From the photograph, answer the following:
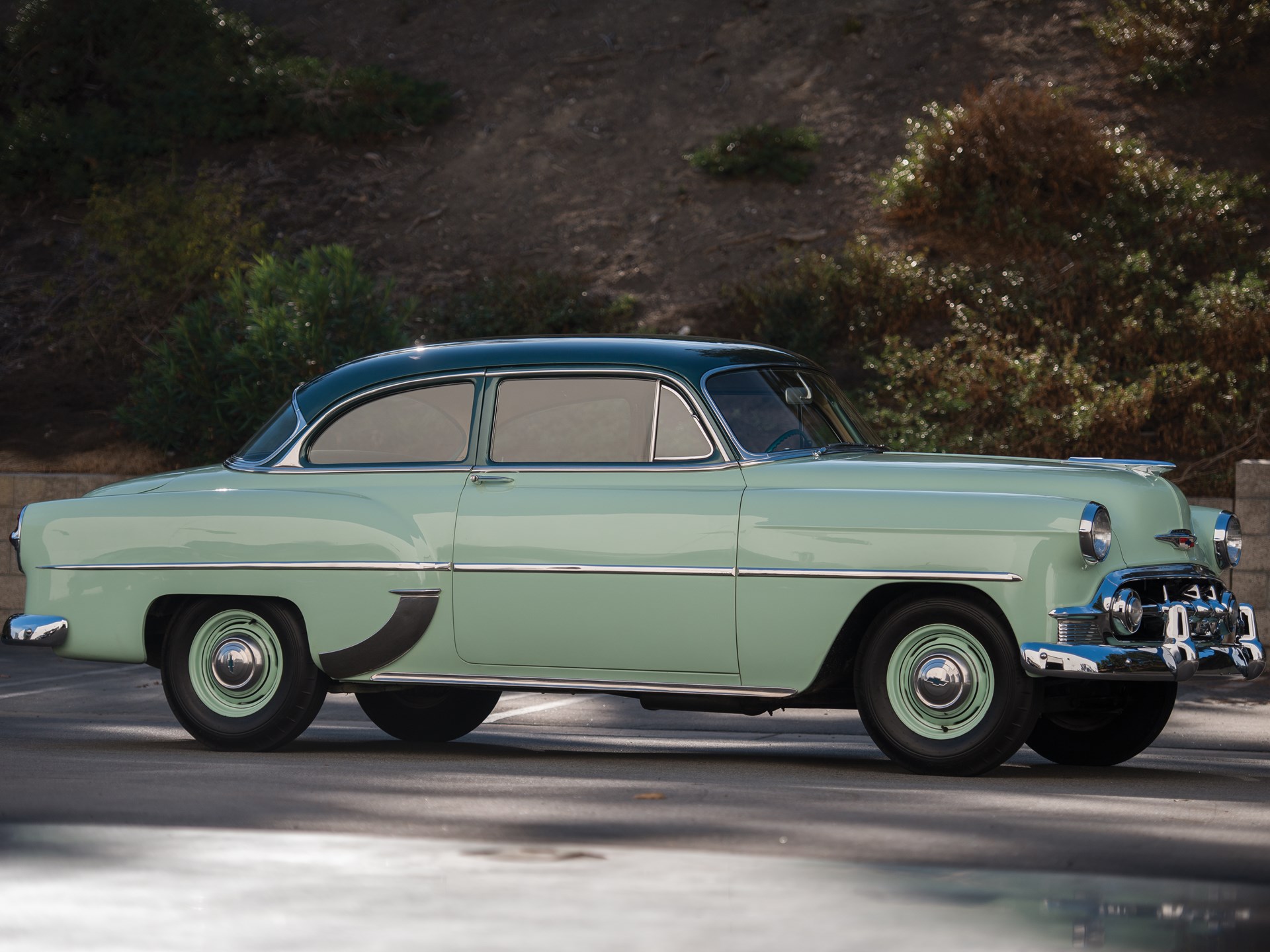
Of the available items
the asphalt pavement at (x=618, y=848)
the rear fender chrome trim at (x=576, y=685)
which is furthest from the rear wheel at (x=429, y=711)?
the rear fender chrome trim at (x=576, y=685)

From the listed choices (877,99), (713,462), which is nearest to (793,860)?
(713,462)

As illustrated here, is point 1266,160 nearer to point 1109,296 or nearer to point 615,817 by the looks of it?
point 1109,296

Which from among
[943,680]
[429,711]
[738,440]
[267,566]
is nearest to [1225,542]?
[943,680]

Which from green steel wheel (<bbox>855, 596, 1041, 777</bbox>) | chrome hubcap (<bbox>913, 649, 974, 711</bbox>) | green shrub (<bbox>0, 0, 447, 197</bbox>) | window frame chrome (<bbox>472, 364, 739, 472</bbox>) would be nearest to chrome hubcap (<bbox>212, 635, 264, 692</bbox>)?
window frame chrome (<bbox>472, 364, 739, 472</bbox>)

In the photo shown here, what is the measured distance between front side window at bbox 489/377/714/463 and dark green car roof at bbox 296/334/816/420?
10 centimetres

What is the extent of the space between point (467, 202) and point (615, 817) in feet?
51.9

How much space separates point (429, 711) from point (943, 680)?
302cm

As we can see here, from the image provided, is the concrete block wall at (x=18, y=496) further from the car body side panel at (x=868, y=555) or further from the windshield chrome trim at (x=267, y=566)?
the car body side panel at (x=868, y=555)

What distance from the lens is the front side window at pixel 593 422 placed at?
313 inches

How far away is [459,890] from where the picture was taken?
5047 mm

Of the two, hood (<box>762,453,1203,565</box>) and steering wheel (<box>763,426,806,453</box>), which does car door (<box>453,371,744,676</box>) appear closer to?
steering wheel (<box>763,426,806,453</box>)

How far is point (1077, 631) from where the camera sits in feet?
23.5

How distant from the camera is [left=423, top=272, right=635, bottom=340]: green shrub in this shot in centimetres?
1811

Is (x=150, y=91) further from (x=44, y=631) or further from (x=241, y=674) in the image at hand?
(x=241, y=674)
